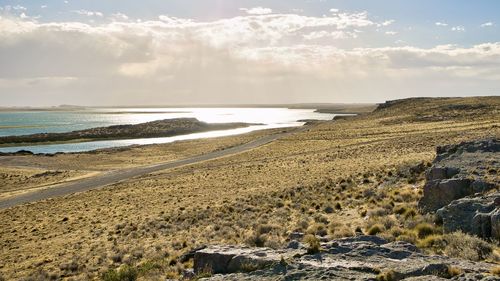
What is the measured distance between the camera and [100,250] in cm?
1888

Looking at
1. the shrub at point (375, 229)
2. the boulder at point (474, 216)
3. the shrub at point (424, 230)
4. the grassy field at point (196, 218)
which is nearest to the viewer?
the boulder at point (474, 216)

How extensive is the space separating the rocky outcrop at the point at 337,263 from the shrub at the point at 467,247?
0.93m

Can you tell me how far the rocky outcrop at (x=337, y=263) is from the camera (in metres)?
8.87

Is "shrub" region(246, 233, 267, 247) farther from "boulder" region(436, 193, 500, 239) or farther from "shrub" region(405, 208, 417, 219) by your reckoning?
"boulder" region(436, 193, 500, 239)

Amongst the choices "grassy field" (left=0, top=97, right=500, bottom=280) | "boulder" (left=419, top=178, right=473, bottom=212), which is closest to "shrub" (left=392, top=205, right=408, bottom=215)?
"grassy field" (left=0, top=97, right=500, bottom=280)

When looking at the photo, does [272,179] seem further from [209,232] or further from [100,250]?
[100,250]

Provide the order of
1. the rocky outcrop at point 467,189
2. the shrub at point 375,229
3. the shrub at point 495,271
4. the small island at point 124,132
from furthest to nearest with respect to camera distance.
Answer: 1. the small island at point 124,132
2. the shrub at point 375,229
3. the rocky outcrop at point 467,189
4. the shrub at point 495,271

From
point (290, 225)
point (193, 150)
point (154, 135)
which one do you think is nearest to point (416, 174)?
point (290, 225)

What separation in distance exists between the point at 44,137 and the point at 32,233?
89.3 meters

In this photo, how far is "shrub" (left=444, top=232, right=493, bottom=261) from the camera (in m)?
10.2

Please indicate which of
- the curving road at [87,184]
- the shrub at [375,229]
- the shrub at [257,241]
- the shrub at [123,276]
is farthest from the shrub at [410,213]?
the curving road at [87,184]

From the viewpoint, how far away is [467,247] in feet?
35.0

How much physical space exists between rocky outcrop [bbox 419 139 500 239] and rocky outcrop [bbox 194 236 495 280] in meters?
2.67

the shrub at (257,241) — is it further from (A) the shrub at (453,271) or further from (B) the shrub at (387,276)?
(A) the shrub at (453,271)
